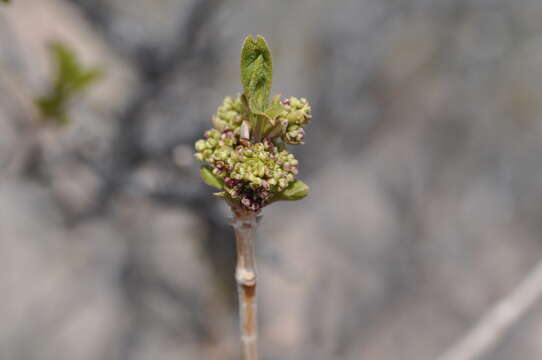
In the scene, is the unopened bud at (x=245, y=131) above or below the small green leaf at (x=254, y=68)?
below

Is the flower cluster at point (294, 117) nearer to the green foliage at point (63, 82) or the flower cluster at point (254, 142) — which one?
the flower cluster at point (254, 142)

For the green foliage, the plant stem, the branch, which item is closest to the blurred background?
the branch

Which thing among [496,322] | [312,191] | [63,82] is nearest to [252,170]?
[63,82]

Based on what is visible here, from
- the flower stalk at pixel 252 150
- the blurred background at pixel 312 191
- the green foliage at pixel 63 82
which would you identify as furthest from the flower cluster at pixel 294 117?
the blurred background at pixel 312 191

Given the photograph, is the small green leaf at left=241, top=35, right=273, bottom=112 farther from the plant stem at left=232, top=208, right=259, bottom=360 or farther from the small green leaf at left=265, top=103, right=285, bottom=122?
the plant stem at left=232, top=208, right=259, bottom=360

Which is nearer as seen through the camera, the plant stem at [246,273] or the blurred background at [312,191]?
the plant stem at [246,273]

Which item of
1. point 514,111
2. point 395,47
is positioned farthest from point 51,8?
point 514,111
